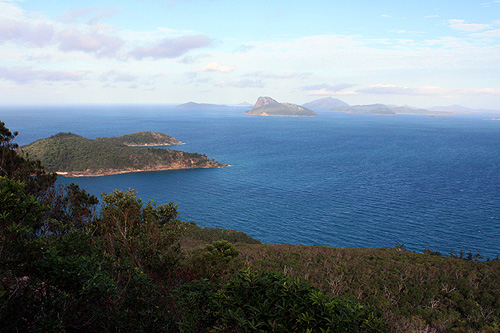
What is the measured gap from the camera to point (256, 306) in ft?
25.0

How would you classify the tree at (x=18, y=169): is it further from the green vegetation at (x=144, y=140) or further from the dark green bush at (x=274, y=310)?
the green vegetation at (x=144, y=140)

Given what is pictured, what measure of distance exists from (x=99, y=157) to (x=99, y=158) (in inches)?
24.6

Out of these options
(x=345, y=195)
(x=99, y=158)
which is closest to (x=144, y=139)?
(x=99, y=158)

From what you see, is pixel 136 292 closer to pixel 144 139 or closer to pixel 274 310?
pixel 274 310

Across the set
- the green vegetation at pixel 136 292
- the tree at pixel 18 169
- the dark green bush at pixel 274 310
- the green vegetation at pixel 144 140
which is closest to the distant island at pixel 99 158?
the green vegetation at pixel 144 140

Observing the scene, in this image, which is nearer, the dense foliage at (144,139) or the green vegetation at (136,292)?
the green vegetation at (136,292)

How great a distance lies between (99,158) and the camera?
113875 millimetres

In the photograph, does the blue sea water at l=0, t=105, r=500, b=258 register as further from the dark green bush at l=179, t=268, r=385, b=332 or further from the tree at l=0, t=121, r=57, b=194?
the dark green bush at l=179, t=268, r=385, b=332

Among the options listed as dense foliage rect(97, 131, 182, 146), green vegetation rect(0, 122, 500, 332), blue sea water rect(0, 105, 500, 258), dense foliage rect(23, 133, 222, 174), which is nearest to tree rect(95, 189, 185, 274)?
green vegetation rect(0, 122, 500, 332)

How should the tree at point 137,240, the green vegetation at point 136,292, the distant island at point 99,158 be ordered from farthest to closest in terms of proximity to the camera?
the distant island at point 99,158 < the tree at point 137,240 < the green vegetation at point 136,292

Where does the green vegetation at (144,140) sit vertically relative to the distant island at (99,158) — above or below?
above

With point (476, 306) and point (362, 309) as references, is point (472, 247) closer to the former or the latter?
point (476, 306)

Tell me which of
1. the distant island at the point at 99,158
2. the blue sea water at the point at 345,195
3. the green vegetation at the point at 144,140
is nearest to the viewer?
the blue sea water at the point at 345,195

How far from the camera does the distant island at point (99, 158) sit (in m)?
109
